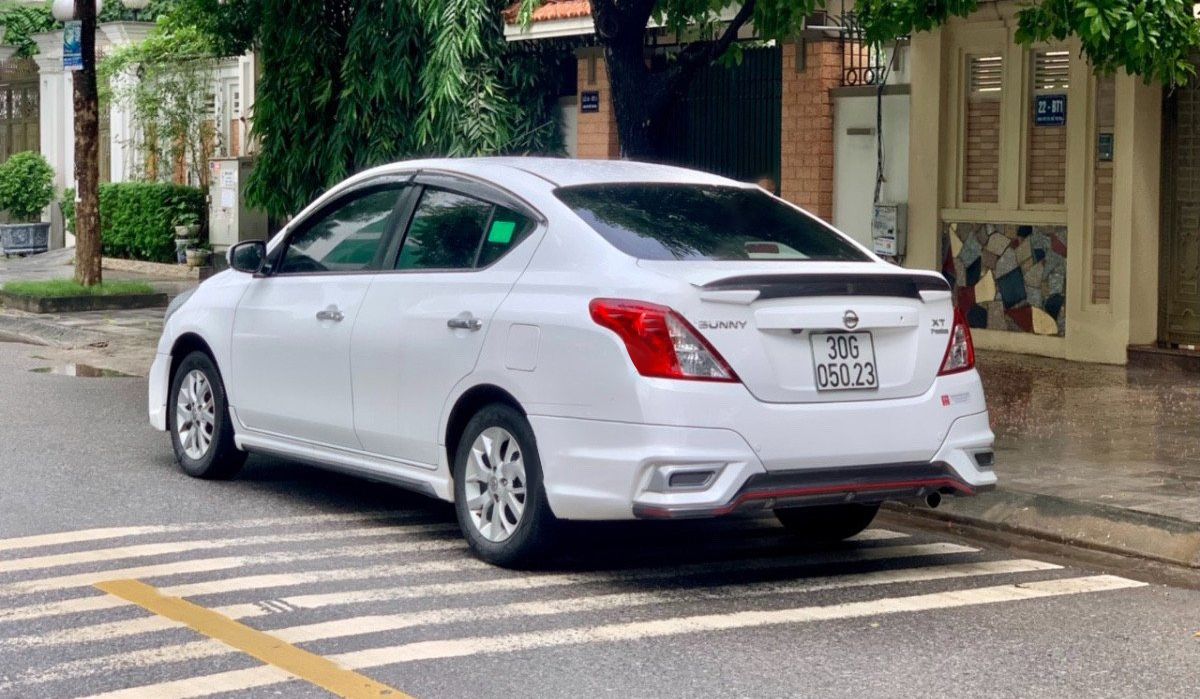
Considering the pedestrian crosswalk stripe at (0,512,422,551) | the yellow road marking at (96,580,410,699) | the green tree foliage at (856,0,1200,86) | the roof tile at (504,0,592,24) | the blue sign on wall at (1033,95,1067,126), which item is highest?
the roof tile at (504,0,592,24)

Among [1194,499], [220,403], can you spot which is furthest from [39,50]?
[1194,499]

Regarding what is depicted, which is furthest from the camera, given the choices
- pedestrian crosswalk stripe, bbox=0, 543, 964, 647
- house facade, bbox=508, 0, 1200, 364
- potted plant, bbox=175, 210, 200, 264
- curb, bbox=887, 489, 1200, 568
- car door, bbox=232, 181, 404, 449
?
potted plant, bbox=175, 210, 200, 264

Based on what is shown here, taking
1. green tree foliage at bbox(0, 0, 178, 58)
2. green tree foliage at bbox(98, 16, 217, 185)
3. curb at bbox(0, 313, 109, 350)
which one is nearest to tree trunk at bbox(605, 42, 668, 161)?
curb at bbox(0, 313, 109, 350)

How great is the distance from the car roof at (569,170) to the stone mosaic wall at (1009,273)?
23.2 feet

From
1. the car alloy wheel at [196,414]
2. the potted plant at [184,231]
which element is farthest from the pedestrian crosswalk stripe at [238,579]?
the potted plant at [184,231]

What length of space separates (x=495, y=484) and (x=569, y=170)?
1439 mm

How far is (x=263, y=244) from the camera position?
28.6 ft

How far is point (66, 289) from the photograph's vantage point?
19172mm

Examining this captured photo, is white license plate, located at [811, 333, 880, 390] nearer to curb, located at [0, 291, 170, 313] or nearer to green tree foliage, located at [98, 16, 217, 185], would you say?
curb, located at [0, 291, 170, 313]

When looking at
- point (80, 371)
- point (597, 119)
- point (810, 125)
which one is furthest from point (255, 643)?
point (597, 119)

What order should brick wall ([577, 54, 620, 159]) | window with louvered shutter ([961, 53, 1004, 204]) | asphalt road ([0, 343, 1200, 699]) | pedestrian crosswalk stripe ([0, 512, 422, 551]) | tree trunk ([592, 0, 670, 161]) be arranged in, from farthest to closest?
brick wall ([577, 54, 620, 159])
window with louvered shutter ([961, 53, 1004, 204])
tree trunk ([592, 0, 670, 161])
pedestrian crosswalk stripe ([0, 512, 422, 551])
asphalt road ([0, 343, 1200, 699])

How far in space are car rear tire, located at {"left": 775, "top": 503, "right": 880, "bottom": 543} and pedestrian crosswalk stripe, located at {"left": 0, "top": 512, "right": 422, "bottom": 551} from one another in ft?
5.86

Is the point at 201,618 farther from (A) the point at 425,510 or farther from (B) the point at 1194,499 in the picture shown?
(B) the point at 1194,499

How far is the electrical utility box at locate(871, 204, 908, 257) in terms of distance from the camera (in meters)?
15.6
